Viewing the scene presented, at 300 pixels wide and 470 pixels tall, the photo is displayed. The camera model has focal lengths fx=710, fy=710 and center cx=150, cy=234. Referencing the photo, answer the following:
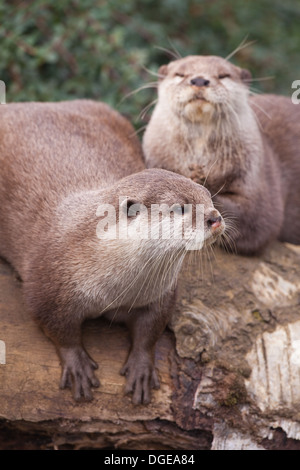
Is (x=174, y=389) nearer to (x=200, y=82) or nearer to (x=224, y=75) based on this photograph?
(x=200, y=82)

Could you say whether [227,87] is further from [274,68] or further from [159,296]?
[274,68]

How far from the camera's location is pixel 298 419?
268 centimetres

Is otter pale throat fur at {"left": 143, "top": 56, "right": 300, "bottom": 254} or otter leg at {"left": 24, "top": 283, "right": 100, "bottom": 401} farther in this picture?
otter pale throat fur at {"left": 143, "top": 56, "right": 300, "bottom": 254}

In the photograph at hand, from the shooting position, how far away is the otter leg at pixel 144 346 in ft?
8.53

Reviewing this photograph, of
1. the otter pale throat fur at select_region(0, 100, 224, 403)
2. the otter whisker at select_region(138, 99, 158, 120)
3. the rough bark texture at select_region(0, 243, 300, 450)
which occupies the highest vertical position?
the otter whisker at select_region(138, 99, 158, 120)

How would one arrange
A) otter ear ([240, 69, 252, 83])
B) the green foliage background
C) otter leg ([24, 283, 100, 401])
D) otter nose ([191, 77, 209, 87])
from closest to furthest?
otter leg ([24, 283, 100, 401])
otter nose ([191, 77, 209, 87])
otter ear ([240, 69, 252, 83])
the green foliage background

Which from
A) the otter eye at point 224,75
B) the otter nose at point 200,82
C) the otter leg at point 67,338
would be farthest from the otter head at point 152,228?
the otter eye at point 224,75

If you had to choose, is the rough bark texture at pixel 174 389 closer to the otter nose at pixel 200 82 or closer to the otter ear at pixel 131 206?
the otter ear at pixel 131 206

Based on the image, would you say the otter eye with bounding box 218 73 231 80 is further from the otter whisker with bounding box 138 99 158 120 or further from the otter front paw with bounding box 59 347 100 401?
the otter front paw with bounding box 59 347 100 401

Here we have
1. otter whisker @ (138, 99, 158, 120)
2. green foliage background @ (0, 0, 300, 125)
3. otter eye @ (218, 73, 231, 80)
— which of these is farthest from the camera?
green foliage background @ (0, 0, 300, 125)

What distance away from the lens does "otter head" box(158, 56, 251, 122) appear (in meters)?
3.01

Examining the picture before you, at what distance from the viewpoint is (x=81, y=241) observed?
2502 mm

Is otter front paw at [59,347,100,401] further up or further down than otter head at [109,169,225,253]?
further down

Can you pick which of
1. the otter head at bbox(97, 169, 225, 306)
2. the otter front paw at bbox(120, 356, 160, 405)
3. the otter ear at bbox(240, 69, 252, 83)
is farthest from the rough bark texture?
the otter ear at bbox(240, 69, 252, 83)
